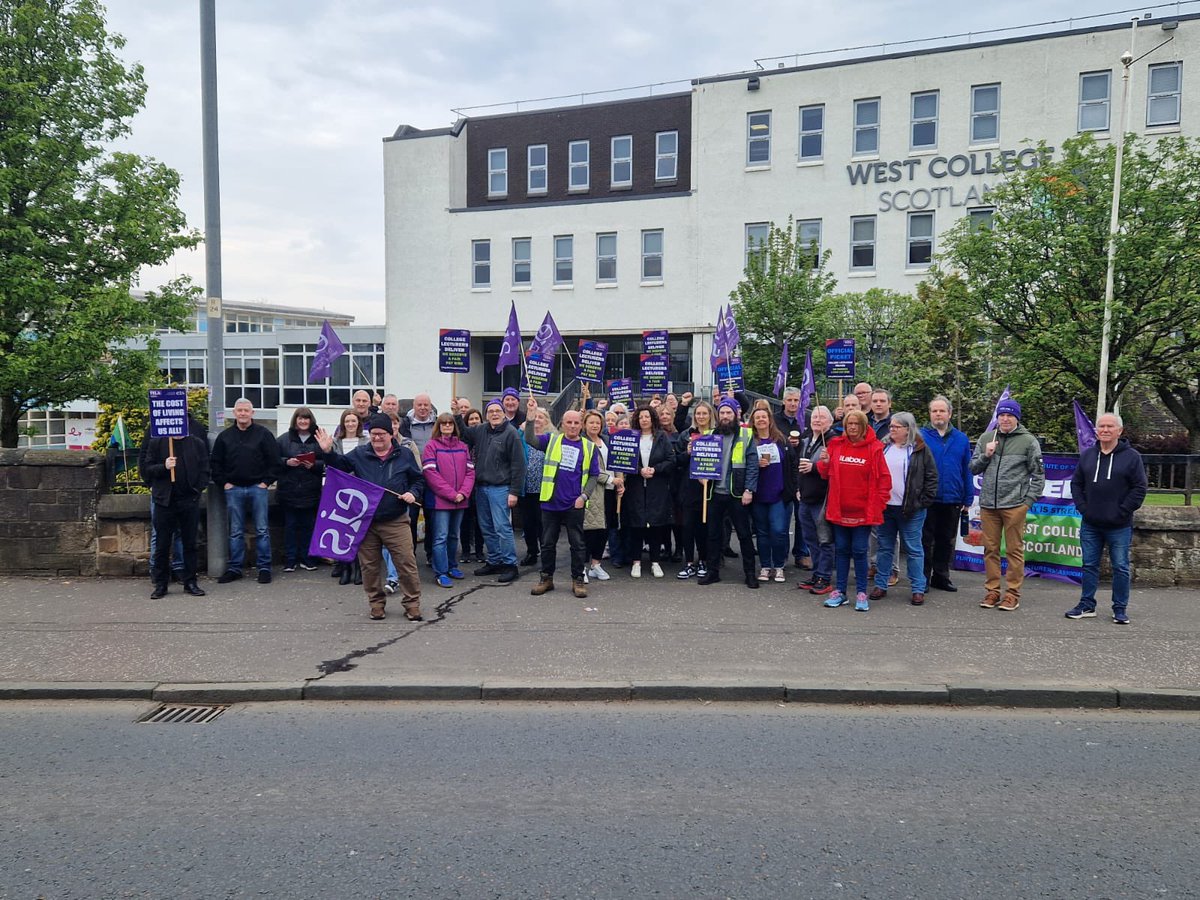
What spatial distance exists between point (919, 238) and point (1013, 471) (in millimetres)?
23624

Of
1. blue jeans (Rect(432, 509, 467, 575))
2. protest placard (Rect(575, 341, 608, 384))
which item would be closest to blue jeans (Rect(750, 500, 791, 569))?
blue jeans (Rect(432, 509, 467, 575))

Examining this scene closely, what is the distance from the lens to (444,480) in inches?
361

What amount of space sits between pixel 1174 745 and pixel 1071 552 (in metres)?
4.54

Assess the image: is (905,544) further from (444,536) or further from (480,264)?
(480,264)

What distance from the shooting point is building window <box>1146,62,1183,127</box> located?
26.6m

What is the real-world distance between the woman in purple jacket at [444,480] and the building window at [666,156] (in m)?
25.7

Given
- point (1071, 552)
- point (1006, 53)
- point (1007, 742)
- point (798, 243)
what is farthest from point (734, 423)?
point (1006, 53)

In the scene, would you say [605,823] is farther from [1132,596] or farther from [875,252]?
[875,252]

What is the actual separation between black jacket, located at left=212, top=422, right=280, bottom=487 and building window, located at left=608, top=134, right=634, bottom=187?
26.3 m

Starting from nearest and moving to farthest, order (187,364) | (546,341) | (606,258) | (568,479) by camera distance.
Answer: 1. (568,479)
2. (546,341)
3. (606,258)
4. (187,364)

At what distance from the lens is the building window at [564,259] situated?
33750 mm

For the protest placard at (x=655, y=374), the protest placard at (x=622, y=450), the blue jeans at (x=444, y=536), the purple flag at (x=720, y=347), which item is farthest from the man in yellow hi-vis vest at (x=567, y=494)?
the purple flag at (x=720, y=347)

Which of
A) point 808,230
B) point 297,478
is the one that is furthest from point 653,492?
point 808,230

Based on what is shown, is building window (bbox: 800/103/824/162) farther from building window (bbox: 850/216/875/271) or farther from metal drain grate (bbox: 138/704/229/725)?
metal drain grate (bbox: 138/704/229/725)
